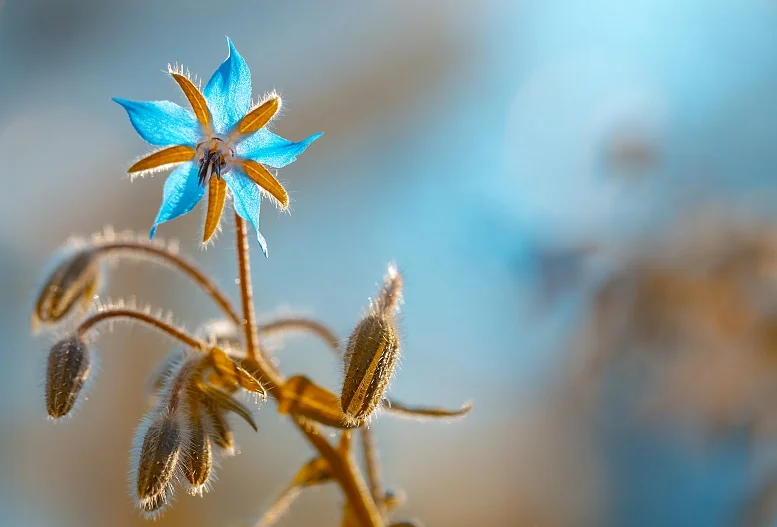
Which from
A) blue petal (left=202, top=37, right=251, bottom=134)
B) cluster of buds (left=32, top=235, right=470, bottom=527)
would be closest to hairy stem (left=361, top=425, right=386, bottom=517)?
cluster of buds (left=32, top=235, right=470, bottom=527)

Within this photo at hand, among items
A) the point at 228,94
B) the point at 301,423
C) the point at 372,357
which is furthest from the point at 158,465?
the point at 228,94

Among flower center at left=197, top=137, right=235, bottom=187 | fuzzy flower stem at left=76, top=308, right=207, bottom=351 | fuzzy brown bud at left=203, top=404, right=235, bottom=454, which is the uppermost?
flower center at left=197, top=137, right=235, bottom=187

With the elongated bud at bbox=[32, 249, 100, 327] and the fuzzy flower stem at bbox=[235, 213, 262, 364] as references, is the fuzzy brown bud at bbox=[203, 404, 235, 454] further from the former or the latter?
the elongated bud at bbox=[32, 249, 100, 327]

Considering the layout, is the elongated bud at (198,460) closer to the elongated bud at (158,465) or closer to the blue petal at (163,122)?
the elongated bud at (158,465)

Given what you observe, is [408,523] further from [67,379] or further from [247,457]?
[247,457]

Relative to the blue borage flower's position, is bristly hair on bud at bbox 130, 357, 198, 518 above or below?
below

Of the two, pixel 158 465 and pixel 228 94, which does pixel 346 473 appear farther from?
pixel 228 94

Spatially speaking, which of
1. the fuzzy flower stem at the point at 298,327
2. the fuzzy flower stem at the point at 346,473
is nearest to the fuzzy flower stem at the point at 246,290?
the fuzzy flower stem at the point at 346,473
